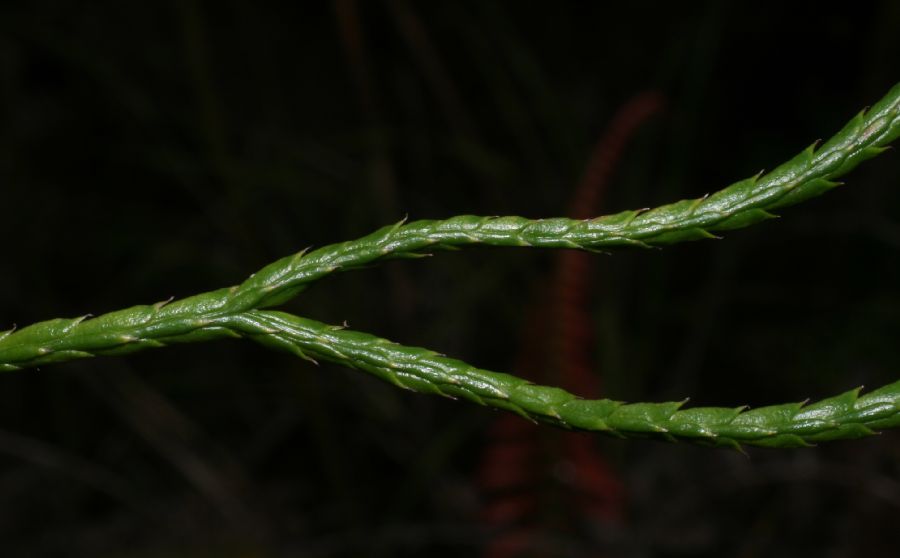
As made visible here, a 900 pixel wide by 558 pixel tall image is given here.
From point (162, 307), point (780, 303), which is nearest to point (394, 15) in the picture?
point (780, 303)

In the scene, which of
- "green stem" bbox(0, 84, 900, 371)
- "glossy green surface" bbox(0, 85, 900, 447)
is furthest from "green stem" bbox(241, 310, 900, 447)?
"green stem" bbox(0, 84, 900, 371)

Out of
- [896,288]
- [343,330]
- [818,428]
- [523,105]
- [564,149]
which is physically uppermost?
[523,105]

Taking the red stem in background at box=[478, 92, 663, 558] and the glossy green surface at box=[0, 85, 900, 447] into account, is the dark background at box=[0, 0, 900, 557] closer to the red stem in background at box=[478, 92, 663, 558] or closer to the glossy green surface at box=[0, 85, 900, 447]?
the red stem in background at box=[478, 92, 663, 558]

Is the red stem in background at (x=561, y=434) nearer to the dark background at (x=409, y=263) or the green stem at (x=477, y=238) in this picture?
the dark background at (x=409, y=263)

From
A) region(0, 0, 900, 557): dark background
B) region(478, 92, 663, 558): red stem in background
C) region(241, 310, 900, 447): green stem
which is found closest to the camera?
region(241, 310, 900, 447): green stem

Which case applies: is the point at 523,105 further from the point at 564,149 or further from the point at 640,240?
the point at 640,240

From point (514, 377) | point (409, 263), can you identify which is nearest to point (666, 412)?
point (514, 377)
